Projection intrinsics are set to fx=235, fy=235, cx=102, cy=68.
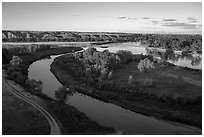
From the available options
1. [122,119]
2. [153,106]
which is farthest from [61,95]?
[153,106]

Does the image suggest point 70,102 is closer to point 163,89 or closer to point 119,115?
point 119,115

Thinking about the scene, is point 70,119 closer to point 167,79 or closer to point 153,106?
point 153,106

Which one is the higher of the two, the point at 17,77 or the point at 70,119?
the point at 17,77

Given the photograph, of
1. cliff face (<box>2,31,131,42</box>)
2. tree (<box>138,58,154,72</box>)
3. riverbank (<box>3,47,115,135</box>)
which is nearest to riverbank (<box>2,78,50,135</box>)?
riverbank (<box>3,47,115,135</box>)

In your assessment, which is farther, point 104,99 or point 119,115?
point 104,99

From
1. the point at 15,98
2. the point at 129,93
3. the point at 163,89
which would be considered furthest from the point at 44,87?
the point at 163,89

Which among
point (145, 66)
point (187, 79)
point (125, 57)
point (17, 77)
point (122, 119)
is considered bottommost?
point (122, 119)

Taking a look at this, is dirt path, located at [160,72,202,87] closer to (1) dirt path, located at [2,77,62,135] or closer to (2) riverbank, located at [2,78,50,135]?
(1) dirt path, located at [2,77,62,135]

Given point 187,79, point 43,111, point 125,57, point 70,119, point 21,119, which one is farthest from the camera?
point 125,57
